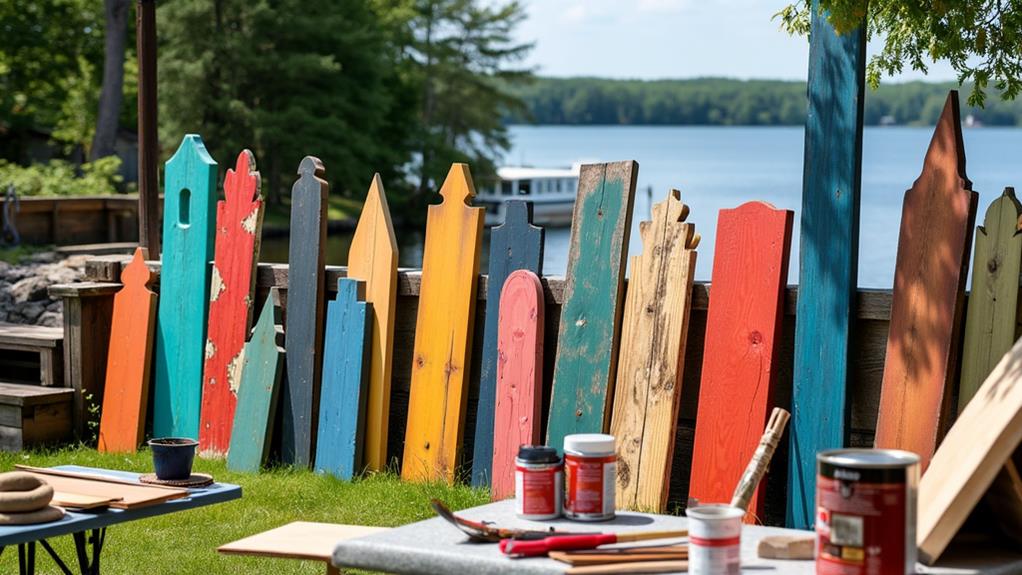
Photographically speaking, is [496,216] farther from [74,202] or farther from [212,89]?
[74,202]

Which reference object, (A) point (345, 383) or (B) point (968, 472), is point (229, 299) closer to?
(A) point (345, 383)

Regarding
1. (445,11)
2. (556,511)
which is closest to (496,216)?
(445,11)

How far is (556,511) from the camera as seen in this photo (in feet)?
10.5

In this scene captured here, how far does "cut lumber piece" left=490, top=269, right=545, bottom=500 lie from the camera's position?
5785 millimetres

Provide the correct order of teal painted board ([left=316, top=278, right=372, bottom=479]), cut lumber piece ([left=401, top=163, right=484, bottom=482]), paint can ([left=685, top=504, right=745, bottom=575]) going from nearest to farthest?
1. paint can ([left=685, top=504, right=745, bottom=575])
2. cut lumber piece ([left=401, top=163, right=484, bottom=482])
3. teal painted board ([left=316, top=278, right=372, bottom=479])

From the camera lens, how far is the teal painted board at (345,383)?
6316mm

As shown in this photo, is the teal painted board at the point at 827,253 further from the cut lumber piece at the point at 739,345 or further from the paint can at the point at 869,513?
the paint can at the point at 869,513

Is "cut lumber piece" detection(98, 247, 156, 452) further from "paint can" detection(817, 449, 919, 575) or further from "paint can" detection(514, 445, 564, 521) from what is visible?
"paint can" detection(817, 449, 919, 575)

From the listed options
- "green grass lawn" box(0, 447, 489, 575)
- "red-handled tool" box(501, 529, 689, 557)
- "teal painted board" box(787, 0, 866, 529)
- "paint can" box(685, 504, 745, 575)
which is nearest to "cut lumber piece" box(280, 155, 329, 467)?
"green grass lawn" box(0, 447, 489, 575)

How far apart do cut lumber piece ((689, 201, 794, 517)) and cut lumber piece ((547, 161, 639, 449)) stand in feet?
1.36

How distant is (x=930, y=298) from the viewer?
4.89m

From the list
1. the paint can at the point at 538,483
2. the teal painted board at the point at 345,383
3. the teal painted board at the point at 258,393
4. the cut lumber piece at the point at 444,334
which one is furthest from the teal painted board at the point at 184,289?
the paint can at the point at 538,483

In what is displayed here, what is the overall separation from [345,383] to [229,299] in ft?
2.93

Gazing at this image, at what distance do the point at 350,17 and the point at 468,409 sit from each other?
145ft
